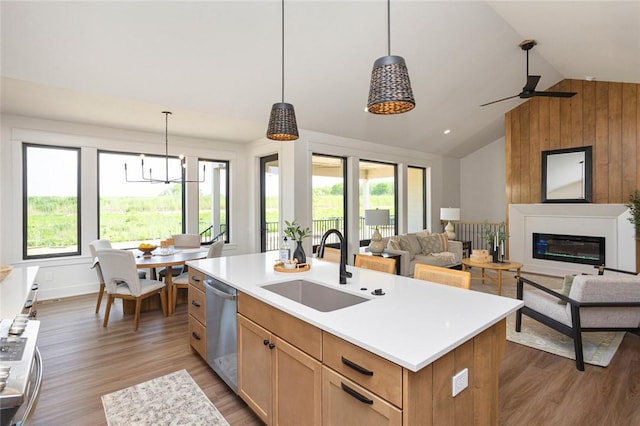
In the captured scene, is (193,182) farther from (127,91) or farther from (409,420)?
(409,420)

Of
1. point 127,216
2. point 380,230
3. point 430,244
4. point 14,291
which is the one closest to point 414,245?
point 430,244

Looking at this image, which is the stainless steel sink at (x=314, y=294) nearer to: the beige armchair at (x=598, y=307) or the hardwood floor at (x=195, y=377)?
the hardwood floor at (x=195, y=377)

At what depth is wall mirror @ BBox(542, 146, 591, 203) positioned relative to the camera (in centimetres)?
591

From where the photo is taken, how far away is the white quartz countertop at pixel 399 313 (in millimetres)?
1204

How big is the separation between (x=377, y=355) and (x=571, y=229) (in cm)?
681

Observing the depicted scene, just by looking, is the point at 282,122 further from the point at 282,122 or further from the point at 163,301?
the point at 163,301

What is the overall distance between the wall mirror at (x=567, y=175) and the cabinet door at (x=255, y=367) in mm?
6702

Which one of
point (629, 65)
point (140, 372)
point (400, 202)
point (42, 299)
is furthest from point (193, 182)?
point (629, 65)

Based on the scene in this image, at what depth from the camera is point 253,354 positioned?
6.52ft

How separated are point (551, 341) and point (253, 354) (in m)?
3.11

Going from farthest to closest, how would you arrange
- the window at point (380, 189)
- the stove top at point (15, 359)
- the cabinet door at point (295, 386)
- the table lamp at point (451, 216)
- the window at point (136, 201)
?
the window at point (380, 189)
the table lamp at point (451, 216)
the window at point (136, 201)
the cabinet door at point (295, 386)
the stove top at point (15, 359)

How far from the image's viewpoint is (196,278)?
282 cm

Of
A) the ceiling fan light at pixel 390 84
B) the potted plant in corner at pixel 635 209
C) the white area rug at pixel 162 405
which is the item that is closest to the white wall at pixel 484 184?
the potted plant in corner at pixel 635 209

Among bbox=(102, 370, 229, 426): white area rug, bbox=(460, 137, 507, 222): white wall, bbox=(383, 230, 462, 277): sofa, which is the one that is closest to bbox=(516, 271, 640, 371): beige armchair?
bbox=(383, 230, 462, 277): sofa
